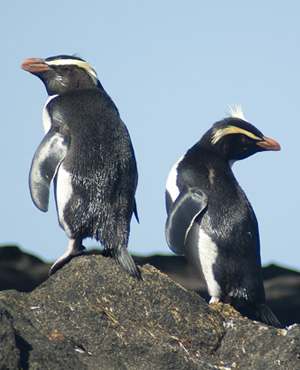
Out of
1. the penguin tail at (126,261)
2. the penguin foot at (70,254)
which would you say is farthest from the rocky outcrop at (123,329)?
the penguin foot at (70,254)

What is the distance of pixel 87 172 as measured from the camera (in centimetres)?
445

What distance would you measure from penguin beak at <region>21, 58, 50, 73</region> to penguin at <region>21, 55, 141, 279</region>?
0.43 meters

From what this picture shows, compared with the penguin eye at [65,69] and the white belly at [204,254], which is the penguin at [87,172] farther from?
the white belly at [204,254]

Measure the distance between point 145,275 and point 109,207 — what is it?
24.2 inches

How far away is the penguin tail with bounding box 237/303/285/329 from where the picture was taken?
4820 mm

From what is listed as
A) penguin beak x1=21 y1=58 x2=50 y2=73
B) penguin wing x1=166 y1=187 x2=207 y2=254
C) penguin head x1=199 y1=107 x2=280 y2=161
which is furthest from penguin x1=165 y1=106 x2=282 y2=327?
penguin beak x1=21 y1=58 x2=50 y2=73

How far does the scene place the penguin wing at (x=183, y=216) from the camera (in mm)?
4945

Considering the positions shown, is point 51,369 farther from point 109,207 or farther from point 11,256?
point 11,256

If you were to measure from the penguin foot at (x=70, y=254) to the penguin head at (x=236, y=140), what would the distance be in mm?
1478

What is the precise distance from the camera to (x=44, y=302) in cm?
342

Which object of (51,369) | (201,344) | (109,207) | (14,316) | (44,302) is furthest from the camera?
(109,207)

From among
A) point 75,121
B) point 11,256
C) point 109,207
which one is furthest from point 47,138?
point 11,256

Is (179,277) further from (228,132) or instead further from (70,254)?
(70,254)

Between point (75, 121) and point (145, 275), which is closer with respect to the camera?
point (145, 275)
